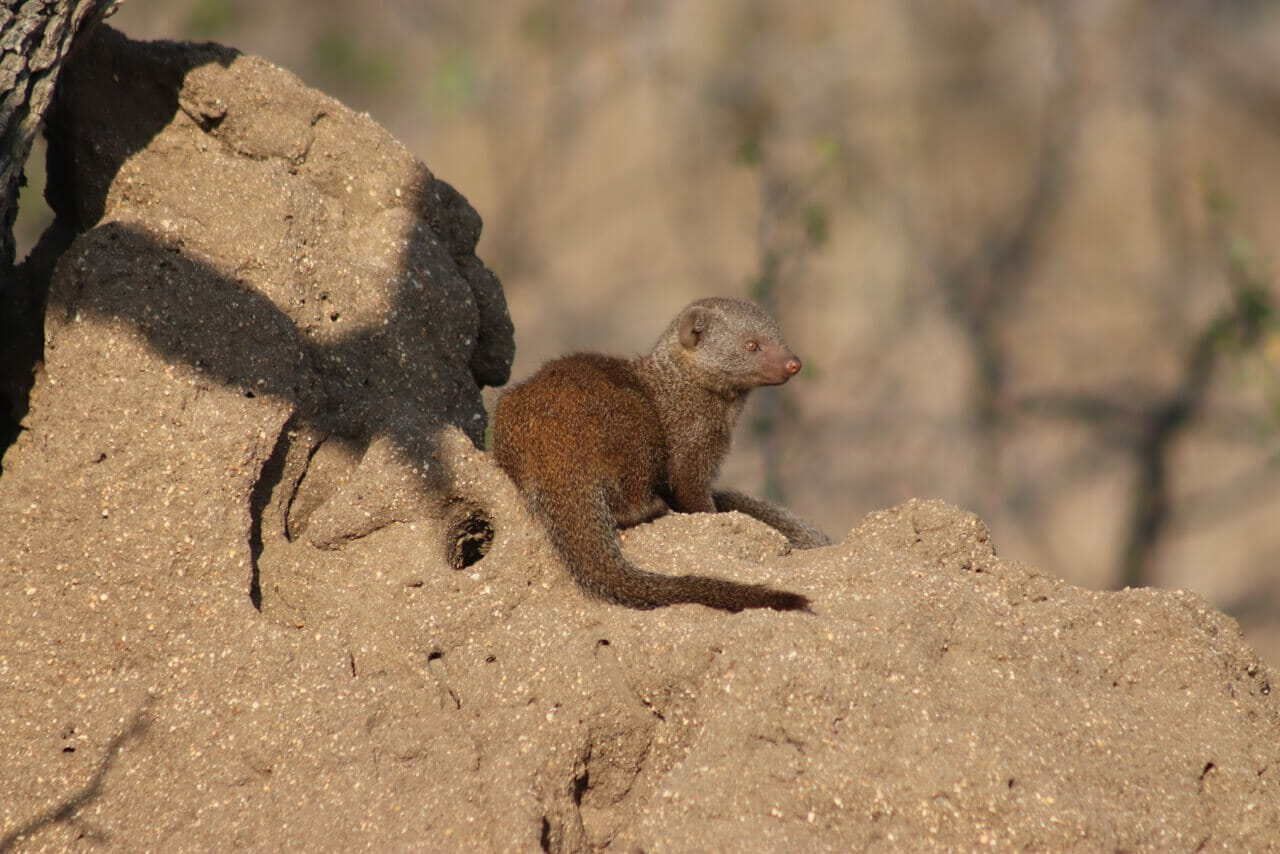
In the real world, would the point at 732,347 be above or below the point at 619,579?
above

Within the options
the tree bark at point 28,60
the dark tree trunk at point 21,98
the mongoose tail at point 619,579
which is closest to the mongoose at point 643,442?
the mongoose tail at point 619,579

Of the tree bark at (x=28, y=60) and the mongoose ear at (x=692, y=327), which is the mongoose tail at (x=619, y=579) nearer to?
the mongoose ear at (x=692, y=327)

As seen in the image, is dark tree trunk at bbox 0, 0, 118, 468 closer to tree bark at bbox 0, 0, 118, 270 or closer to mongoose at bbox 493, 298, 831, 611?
tree bark at bbox 0, 0, 118, 270

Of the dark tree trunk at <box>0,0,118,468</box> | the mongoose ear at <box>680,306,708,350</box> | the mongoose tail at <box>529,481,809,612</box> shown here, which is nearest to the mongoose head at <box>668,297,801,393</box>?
the mongoose ear at <box>680,306,708,350</box>

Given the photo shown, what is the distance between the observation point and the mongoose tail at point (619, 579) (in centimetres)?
305

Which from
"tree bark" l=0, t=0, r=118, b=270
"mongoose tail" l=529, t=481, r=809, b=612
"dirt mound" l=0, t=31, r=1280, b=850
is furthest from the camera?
"tree bark" l=0, t=0, r=118, b=270

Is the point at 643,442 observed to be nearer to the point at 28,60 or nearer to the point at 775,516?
the point at 775,516

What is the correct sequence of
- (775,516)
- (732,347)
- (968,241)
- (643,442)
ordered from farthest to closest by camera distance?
(968,241) → (732,347) → (775,516) → (643,442)

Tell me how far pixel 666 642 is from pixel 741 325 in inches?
68.1

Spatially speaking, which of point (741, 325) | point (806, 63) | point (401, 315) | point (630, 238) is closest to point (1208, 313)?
point (806, 63)

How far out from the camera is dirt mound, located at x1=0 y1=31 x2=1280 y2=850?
279 cm

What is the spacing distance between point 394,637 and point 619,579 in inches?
21.2

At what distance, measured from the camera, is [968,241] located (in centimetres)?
1045

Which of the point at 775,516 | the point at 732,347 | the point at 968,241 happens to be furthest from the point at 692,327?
the point at 968,241
